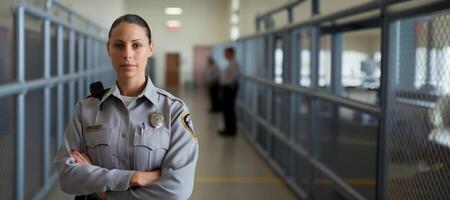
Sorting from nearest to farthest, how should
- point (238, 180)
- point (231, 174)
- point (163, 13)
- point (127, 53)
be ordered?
point (127, 53) < point (163, 13) < point (238, 180) < point (231, 174)

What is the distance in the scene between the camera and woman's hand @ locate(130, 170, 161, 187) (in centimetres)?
157

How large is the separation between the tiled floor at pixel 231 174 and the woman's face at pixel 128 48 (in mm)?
1716

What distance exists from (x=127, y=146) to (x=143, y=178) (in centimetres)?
10

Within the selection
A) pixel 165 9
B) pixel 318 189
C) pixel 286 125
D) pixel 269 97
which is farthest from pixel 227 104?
pixel 165 9

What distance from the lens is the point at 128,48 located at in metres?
1.50

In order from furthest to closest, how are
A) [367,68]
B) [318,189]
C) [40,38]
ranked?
[367,68] → [318,189] → [40,38]

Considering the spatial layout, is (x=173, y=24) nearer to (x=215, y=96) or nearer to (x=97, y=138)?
(x=97, y=138)

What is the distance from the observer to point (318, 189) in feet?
15.5

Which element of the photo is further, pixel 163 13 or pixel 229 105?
pixel 229 105

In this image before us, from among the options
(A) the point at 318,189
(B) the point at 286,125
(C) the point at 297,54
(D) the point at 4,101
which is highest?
(C) the point at 297,54

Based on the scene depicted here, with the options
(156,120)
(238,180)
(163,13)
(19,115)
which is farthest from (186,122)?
(238,180)

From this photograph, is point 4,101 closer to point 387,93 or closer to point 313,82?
point 387,93

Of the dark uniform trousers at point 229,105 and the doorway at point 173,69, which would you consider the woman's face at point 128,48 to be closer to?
the doorway at point 173,69

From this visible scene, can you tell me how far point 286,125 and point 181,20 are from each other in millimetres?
3239
